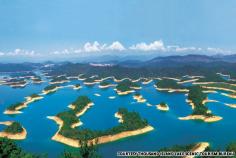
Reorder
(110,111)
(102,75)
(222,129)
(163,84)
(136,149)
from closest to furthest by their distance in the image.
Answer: (136,149)
(222,129)
(110,111)
(163,84)
(102,75)

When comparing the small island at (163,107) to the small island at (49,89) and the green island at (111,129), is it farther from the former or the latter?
the small island at (49,89)

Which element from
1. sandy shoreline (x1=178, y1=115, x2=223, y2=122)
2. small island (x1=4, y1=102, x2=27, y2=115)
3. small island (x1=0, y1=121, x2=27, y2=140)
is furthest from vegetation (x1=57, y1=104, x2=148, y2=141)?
small island (x1=4, y1=102, x2=27, y2=115)

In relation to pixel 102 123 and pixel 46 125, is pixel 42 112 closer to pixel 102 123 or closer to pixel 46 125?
pixel 46 125

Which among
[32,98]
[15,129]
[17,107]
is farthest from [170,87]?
[15,129]

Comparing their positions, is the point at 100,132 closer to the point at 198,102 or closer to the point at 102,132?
the point at 102,132

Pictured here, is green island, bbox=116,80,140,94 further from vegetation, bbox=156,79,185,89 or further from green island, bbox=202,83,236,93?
green island, bbox=202,83,236,93

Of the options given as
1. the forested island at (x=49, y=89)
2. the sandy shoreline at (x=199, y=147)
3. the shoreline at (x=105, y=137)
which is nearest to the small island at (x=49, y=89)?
the forested island at (x=49, y=89)

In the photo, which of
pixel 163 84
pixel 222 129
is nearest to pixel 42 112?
pixel 222 129

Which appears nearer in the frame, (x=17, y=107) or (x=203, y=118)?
(x=203, y=118)

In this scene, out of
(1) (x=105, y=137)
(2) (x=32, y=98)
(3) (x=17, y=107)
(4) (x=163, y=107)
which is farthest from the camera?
(2) (x=32, y=98)
